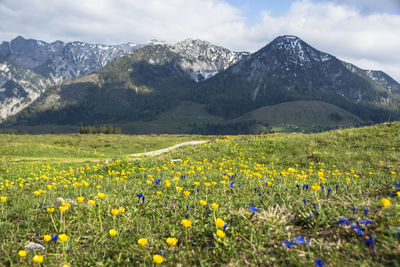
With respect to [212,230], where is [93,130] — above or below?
below

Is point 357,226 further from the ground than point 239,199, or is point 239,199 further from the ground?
point 357,226

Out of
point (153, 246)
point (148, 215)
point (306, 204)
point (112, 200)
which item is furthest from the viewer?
point (112, 200)

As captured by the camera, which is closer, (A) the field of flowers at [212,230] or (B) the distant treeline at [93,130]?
(A) the field of flowers at [212,230]

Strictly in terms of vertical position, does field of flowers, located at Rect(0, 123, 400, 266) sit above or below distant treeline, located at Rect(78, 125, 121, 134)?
above

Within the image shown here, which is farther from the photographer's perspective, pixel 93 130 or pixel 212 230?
pixel 93 130

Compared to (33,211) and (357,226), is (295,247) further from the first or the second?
(33,211)

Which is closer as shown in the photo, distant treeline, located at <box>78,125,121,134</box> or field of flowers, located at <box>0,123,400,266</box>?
field of flowers, located at <box>0,123,400,266</box>

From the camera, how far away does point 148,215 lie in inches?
204

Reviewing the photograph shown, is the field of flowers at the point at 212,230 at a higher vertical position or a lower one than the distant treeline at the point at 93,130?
higher

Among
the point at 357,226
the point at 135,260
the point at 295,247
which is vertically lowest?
the point at 135,260

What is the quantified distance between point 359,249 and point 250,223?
5.09 ft

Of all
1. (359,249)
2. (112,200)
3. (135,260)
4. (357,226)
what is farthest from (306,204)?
(112,200)

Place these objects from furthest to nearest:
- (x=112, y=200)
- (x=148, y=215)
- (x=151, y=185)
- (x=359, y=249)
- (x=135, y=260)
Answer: (x=151, y=185) < (x=112, y=200) < (x=148, y=215) < (x=135, y=260) < (x=359, y=249)

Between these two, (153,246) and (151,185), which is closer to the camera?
(153,246)
